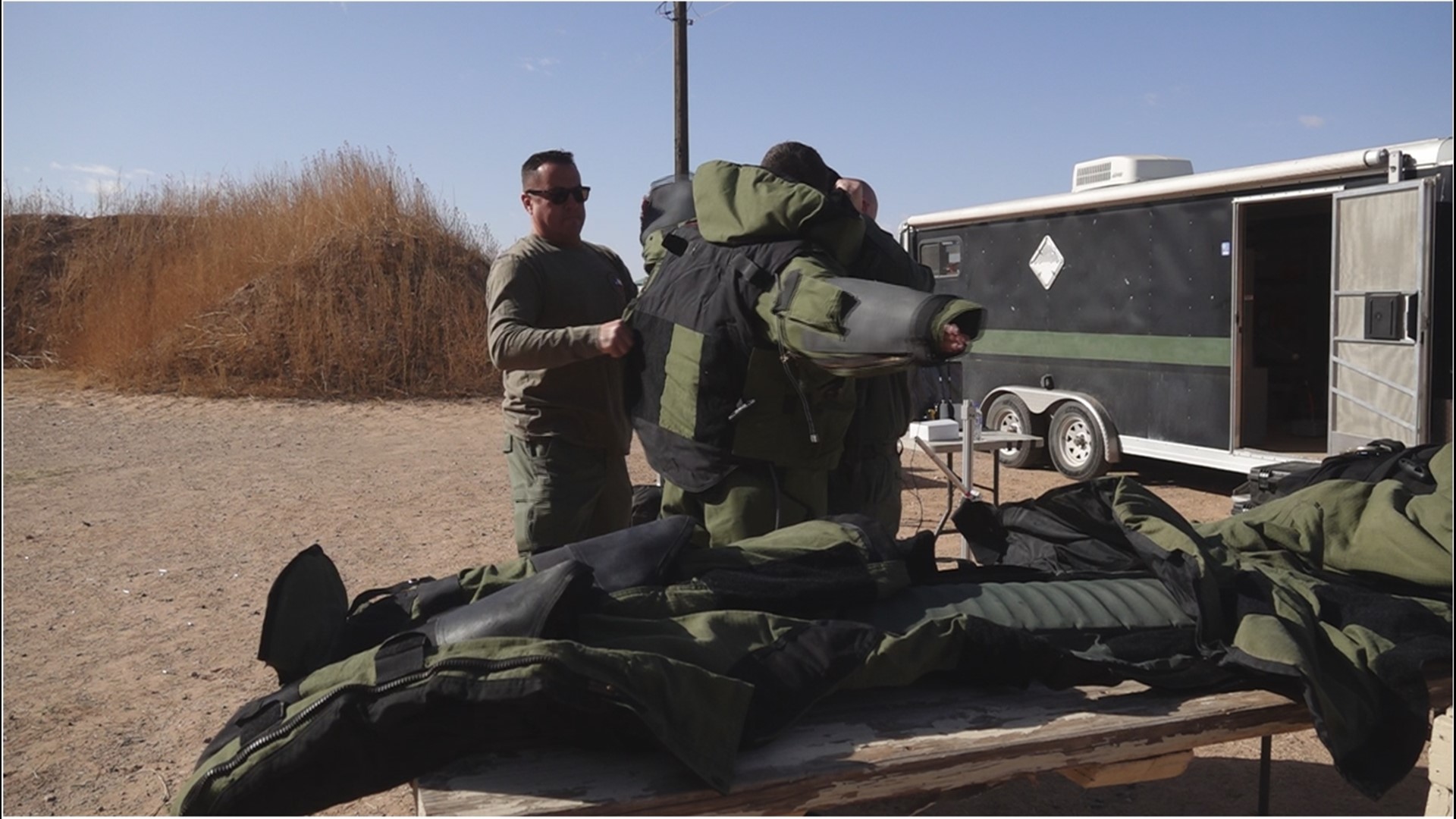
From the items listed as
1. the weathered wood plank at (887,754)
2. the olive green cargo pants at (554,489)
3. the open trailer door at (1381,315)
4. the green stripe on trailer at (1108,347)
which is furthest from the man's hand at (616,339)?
the open trailer door at (1381,315)

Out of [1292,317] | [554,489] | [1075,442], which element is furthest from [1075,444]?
[554,489]

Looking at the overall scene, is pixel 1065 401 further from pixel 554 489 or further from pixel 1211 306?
pixel 554 489

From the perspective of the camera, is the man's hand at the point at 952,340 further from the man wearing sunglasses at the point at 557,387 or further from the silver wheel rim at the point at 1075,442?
the silver wheel rim at the point at 1075,442

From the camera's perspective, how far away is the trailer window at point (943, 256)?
34.1 ft

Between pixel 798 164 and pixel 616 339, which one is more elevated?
pixel 798 164

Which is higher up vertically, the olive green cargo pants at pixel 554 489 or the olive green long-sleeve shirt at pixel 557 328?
the olive green long-sleeve shirt at pixel 557 328

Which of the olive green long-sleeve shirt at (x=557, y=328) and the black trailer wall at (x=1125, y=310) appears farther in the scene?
the black trailer wall at (x=1125, y=310)

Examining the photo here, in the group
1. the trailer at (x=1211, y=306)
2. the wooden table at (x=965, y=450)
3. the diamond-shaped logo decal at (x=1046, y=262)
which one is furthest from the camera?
the diamond-shaped logo decal at (x=1046, y=262)

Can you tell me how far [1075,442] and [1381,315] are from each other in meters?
2.67

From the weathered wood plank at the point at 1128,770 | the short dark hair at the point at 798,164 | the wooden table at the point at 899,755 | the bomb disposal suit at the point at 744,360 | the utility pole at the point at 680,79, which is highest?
the utility pole at the point at 680,79

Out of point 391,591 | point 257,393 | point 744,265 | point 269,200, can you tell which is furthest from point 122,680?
point 269,200

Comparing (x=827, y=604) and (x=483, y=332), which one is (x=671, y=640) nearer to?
(x=827, y=604)

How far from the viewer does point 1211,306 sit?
8016 millimetres

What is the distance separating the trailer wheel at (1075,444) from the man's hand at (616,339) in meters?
6.54
